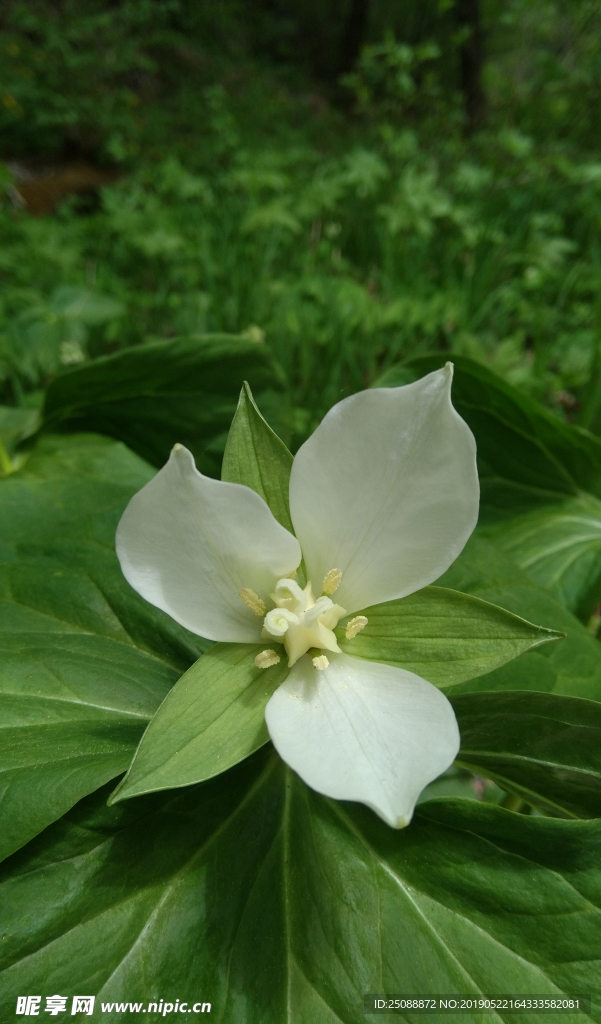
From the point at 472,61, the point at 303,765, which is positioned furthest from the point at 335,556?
the point at 472,61

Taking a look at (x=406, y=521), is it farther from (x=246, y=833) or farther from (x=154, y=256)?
(x=154, y=256)

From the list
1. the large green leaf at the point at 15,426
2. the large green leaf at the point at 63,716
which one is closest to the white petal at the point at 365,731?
the large green leaf at the point at 63,716

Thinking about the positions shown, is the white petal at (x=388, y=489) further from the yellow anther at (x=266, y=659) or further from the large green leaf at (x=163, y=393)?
the large green leaf at (x=163, y=393)

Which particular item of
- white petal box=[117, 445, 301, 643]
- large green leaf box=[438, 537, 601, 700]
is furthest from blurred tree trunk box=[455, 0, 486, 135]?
white petal box=[117, 445, 301, 643]

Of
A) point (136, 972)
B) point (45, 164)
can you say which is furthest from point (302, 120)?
point (136, 972)

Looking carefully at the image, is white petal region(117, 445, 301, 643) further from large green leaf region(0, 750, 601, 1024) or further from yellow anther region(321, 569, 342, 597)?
large green leaf region(0, 750, 601, 1024)

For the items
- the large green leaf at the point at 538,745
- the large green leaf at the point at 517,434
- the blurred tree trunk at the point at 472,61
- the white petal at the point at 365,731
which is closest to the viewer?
the white petal at the point at 365,731

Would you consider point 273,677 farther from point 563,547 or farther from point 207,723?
point 563,547
